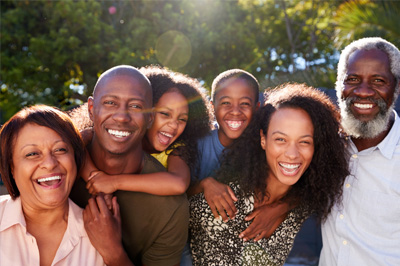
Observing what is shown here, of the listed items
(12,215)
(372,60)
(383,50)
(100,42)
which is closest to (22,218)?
(12,215)

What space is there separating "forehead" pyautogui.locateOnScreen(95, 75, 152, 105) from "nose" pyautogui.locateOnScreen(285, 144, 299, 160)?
109 centimetres

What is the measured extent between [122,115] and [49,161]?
0.58 metres

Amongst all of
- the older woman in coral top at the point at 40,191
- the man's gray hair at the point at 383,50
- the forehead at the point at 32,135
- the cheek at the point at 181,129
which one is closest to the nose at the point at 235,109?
the cheek at the point at 181,129

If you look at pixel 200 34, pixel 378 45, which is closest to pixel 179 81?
pixel 378 45

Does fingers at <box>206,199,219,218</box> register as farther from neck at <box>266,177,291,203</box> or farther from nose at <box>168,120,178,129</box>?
nose at <box>168,120,178,129</box>

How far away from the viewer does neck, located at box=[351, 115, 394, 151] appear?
9.48 ft

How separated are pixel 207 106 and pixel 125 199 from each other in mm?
1273

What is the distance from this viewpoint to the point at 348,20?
844 cm

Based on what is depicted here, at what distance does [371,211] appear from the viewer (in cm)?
275

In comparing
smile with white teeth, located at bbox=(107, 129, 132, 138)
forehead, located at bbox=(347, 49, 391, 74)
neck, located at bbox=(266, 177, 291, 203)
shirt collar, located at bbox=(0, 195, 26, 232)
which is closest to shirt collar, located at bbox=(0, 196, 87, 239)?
shirt collar, located at bbox=(0, 195, 26, 232)

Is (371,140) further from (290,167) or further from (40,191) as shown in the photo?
(40,191)

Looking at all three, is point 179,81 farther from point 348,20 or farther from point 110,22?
point 110,22

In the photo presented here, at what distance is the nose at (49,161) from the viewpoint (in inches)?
82.9

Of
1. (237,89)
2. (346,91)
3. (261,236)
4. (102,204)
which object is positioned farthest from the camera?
(237,89)
